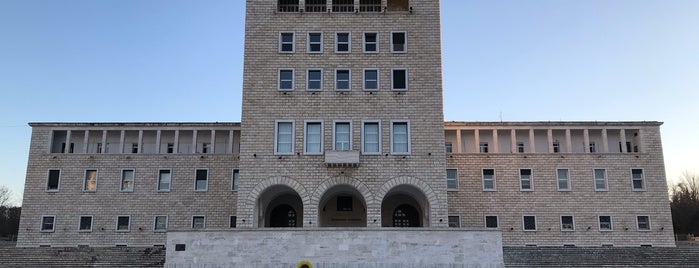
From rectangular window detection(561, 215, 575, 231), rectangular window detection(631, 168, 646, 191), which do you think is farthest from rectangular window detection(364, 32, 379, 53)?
rectangular window detection(631, 168, 646, 191)

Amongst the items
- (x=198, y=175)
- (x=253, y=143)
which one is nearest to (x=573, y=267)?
(x=253, y=143)

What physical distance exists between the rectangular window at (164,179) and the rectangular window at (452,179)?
65.6 feet

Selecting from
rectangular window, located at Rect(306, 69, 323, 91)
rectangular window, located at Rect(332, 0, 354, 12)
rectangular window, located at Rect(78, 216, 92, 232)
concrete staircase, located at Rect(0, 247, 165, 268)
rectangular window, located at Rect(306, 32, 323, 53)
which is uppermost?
rectangular window, located at Rect(332, 0, 354, 12)

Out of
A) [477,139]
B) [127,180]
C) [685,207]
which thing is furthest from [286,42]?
[685,207]

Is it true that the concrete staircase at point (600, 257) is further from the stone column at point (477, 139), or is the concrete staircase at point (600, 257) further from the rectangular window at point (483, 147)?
the rectangular window at point (483, 147)

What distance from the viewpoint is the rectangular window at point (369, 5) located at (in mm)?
36088

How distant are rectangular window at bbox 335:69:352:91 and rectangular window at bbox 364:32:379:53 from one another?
185cm

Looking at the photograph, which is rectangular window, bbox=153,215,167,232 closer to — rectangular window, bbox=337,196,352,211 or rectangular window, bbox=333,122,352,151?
rectangular window, bbox=337,196,352,211

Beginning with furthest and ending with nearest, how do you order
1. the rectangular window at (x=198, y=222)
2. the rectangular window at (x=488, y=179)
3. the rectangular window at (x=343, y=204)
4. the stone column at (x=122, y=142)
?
the stone column at (x=122, y=142) < the rectangular window at (x=488, y=179) < the rectangular window at (x=198, y=222) < the rectangular window at (x=343, y=204)

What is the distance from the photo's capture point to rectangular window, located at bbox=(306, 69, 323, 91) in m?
34.0

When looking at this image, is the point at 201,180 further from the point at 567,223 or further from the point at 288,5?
the point at 567,223

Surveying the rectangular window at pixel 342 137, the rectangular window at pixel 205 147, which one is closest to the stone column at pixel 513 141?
the rectangular window at pixel 342 137

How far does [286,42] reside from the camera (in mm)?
34750

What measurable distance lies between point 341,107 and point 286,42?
5301 mm
